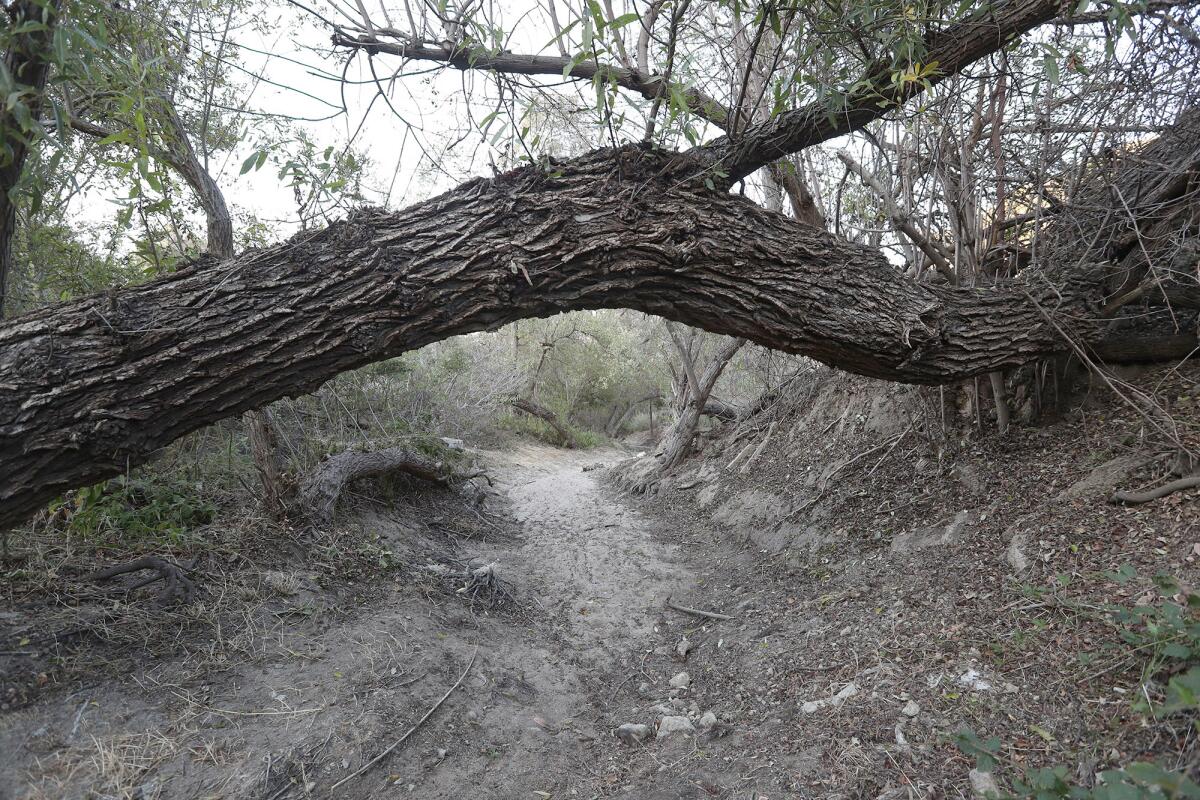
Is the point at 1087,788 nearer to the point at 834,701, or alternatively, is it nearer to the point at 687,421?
the point at 834,701

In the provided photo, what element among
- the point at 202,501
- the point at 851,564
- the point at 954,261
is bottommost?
the point at 851,564

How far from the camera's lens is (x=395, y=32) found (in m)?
3.00

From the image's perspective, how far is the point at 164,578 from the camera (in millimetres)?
2812

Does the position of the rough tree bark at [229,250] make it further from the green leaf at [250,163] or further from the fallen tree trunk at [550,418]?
the fallen tree trunk at [550,418]

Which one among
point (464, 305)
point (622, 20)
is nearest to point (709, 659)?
point (464, 305)

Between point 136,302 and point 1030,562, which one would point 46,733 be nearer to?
point 136,302

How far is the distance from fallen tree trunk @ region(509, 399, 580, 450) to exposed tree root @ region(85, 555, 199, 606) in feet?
45.4

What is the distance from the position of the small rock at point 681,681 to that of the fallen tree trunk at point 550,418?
45.4 feet

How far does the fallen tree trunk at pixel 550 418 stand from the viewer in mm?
16797

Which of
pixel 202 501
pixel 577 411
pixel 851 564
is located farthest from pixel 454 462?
pixel 577 411

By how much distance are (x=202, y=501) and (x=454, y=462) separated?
270 cm

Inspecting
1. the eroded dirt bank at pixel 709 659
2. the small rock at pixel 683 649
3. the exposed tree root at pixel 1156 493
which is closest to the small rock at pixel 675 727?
the eroded dirt bank at pixel 709 659

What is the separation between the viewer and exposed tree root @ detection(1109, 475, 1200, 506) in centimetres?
246

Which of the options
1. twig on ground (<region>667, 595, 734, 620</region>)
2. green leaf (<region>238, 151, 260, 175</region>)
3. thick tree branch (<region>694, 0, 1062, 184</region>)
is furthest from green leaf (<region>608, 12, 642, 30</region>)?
twig on ground (<region>667, 595, 734, 620</region>)
